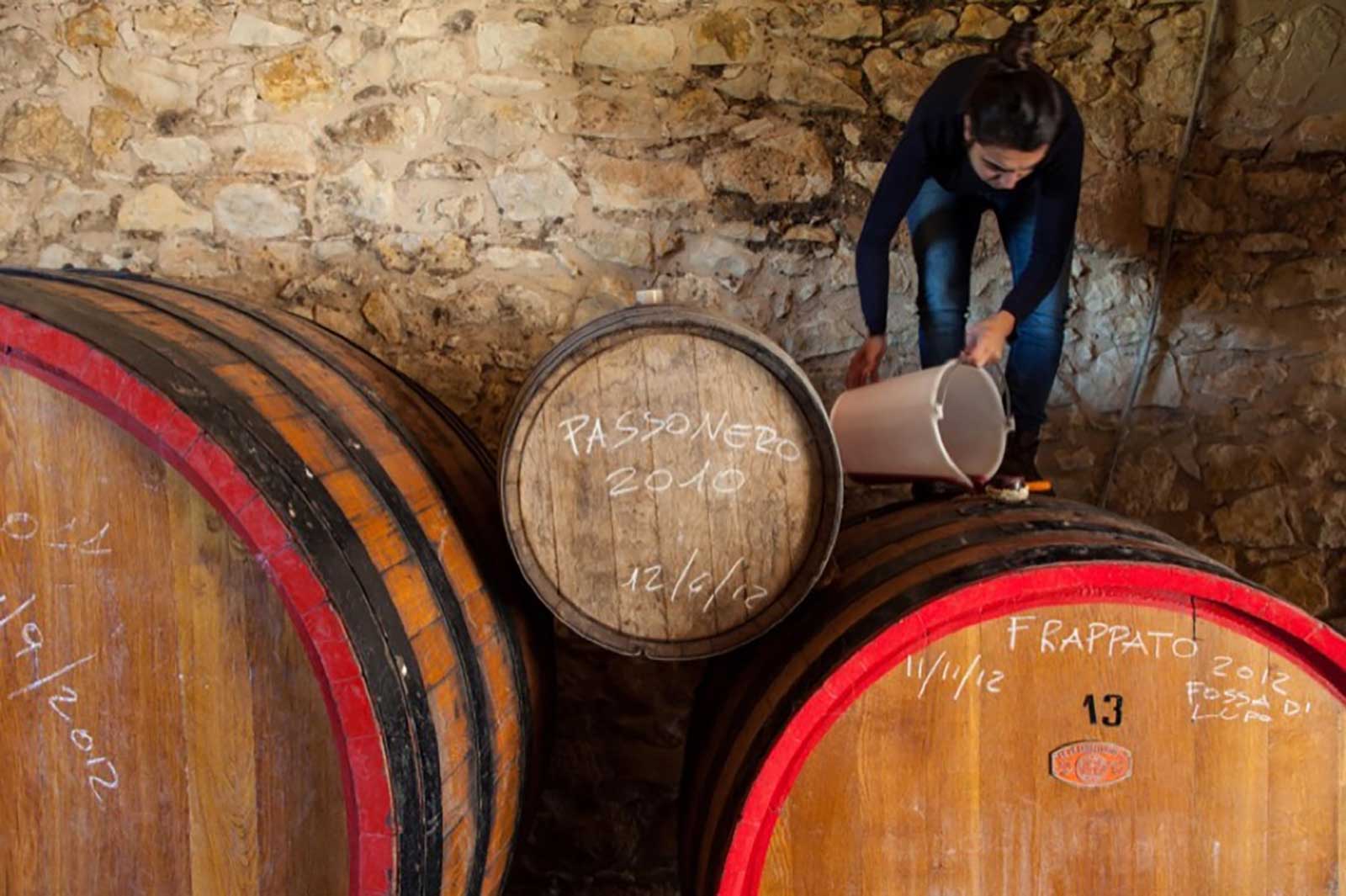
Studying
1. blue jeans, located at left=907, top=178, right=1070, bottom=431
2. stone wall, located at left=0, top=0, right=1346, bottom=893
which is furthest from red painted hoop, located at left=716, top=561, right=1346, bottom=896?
stone wall, located at left=0, top=0, right=1346, bottom=893

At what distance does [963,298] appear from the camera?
216 cm

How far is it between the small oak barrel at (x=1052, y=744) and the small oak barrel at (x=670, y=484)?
0.15 metres

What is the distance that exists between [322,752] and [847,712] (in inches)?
26.7

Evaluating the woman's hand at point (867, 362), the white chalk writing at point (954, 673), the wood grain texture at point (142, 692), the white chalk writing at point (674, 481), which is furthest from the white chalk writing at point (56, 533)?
the woman's hand at point (867, 362)

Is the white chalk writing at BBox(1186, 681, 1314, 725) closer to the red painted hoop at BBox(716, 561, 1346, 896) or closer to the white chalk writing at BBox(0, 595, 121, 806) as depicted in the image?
the red painted hoop at BBox(716, 561, 1346, 896)

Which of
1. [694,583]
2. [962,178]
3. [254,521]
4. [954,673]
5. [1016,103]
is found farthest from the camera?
[962,178]

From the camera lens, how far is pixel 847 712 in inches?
45.7

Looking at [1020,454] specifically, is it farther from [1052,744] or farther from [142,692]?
[142,692]

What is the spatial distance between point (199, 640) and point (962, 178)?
1742mm

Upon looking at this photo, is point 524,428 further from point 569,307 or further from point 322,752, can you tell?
point 569,307

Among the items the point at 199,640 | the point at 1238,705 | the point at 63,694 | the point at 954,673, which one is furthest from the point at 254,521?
the point at 1238,705

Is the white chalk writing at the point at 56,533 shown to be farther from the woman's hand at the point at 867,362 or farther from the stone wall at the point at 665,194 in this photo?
the woman's hand at the point at 867,362

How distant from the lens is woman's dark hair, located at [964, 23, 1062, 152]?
186cm

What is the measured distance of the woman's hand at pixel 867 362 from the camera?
2.15 meters
